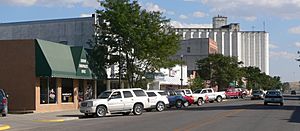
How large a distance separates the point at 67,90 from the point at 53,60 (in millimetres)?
4139

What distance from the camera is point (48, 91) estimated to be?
119 feet

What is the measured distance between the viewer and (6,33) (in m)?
57.2

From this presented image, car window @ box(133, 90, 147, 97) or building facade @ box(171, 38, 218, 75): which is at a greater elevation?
building facade @ box(171, 38, 218, 75)

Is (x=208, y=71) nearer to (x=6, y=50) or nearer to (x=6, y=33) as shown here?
(x=6, y=33)

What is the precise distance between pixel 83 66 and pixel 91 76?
5.17ft

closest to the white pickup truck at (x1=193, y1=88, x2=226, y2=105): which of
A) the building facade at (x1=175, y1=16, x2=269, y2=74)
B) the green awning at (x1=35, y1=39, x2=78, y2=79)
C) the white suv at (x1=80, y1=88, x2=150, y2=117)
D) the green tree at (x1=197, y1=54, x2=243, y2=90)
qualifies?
the green awning at (x1=35, y1=39, x2=78, y2=79)

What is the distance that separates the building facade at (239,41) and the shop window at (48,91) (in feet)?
399

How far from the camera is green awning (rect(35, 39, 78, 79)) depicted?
3462 cm

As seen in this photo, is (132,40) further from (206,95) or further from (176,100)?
(206,95)

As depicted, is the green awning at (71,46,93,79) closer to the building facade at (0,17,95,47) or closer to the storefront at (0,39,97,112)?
the storefront at (0,39,97,112)

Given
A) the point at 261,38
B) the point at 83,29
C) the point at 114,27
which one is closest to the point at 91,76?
the point at 114,27

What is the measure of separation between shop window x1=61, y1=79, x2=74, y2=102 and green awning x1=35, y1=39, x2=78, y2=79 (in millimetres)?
1151

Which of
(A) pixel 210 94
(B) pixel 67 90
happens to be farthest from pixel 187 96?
(B) pixel 67 90

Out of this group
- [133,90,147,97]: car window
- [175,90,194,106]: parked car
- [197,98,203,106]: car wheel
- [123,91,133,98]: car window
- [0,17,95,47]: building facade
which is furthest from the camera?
[0,17,95,47]: building facade
